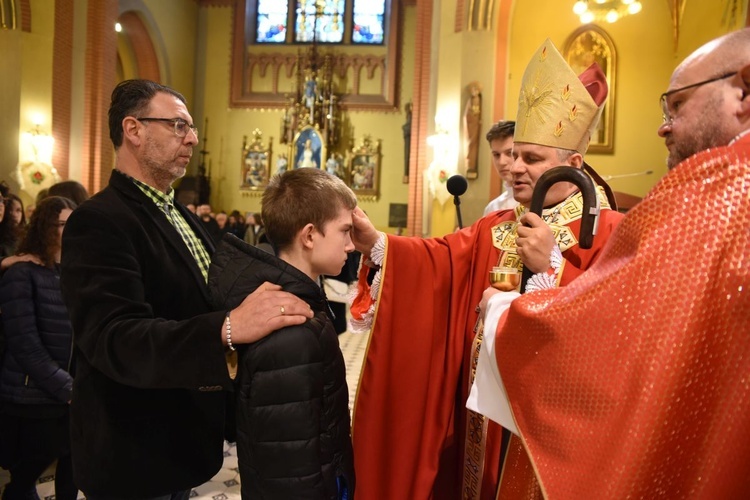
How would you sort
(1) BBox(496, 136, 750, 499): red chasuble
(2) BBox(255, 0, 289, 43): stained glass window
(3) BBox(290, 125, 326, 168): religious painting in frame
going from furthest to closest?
(2) BBox(255, 0, 289, 43): stained glass window → (3) BBox(290, 125, 326, 168): religious painting in frame → (1) BBox(496, 136, 750, 499): red chasuble

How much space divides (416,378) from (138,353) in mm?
1128

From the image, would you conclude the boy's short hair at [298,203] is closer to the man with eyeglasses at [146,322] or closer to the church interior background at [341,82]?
the man with eyeglasses at [146,322]

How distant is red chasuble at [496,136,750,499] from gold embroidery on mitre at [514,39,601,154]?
3.68ft

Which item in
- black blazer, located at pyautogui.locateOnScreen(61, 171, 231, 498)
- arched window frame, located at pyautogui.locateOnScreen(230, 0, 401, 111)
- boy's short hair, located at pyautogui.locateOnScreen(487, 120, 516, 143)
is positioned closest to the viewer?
black blazer, located at pyautogui.locateOnScreen(61, 171, 231, 498)

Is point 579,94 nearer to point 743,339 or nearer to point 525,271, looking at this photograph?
point 525,271

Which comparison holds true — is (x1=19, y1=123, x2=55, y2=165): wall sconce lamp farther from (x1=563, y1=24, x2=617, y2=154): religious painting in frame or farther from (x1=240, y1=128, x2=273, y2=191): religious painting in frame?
(x1=563, y1=24, x2=617, y2=154): religious painting in frame

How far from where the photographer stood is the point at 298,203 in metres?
1.74

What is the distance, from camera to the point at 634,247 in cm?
124

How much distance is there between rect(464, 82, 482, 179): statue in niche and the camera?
9.48 meters

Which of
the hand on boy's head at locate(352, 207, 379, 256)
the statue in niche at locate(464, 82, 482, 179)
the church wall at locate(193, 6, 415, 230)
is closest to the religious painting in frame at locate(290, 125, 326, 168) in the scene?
the church wall at locate(193, 6, 415, 230)

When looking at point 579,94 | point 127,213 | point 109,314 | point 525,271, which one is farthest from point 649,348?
point 579,94

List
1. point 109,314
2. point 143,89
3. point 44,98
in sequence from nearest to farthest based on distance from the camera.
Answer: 1. point 109,314
2. point 143,89
3. point 44,98

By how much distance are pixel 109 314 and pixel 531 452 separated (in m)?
1.03

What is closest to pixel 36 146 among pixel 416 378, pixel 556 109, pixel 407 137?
pixel 407 137
